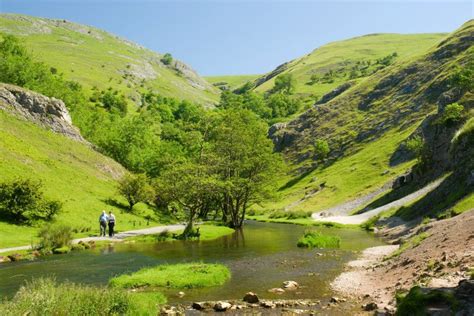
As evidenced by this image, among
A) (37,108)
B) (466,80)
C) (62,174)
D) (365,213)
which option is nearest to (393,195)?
(365,213)

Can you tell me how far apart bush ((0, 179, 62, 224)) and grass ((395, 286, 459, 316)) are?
46.0m

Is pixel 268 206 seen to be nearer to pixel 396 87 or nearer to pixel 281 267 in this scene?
pixel 396 87

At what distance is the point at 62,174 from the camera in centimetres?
7038

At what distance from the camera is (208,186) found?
61656mm

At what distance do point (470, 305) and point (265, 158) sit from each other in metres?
60.4

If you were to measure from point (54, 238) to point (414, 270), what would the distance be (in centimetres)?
3513

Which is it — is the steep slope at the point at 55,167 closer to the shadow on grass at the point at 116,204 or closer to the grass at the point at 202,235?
the shadow on grass at the point at 116,204

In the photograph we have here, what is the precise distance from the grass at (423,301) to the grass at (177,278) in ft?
47.5

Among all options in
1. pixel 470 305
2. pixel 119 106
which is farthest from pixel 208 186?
pixel 119 106

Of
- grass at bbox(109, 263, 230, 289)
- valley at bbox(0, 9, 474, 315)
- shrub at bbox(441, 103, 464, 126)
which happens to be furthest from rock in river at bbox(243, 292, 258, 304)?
shrub at bbox(441, 103, 464, 126)

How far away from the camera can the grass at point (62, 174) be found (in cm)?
5534

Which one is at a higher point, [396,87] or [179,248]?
[396,87]

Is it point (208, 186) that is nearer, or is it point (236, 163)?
point (208, 186)

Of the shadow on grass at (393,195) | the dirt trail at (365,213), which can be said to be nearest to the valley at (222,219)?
the shadow on grass at (393,195)
